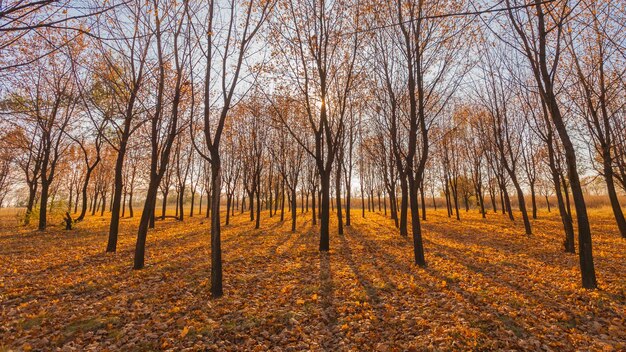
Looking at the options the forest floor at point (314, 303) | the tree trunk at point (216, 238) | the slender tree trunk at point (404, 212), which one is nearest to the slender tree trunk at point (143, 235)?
the forest floor at point (314, 303)

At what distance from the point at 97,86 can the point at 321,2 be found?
14.1m

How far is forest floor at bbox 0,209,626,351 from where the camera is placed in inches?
175

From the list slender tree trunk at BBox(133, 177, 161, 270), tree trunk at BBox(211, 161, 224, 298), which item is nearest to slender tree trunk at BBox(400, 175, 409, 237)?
tree trunk at BBox(211, 161, 224, 298)

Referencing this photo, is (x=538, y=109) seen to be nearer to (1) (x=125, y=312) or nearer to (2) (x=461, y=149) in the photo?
(2) (x=461, y=149)

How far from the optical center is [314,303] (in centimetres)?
Result: 608

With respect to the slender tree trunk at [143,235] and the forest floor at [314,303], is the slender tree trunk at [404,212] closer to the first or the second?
the forest floor at [314,303]

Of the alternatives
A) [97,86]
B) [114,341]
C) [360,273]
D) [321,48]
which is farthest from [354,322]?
[97,86]

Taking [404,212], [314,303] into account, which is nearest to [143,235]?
[314,303]

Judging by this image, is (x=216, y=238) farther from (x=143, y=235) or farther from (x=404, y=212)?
(x=404, y=212)

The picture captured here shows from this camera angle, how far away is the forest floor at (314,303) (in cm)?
444

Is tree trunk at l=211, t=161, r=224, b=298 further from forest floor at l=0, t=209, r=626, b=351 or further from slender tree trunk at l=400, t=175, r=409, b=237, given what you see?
slender tree trunk at l=400, t=175, r=409, b=237

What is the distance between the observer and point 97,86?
1630 cm

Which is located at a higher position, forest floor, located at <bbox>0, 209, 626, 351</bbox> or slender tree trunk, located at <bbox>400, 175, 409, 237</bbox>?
slender tree trunk, located at <bbox>400, 175, 409, 237</bbox>

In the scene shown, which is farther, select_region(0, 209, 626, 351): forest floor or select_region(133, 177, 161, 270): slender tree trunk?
select_region(133, 177, 161, 270): slender tree trunk
